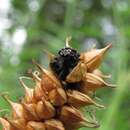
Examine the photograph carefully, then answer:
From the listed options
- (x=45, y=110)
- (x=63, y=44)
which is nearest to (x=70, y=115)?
(x=45, y=110)

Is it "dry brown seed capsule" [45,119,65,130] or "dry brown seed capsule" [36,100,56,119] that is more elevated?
"dry brown seed capsule" [36,100,56,119]

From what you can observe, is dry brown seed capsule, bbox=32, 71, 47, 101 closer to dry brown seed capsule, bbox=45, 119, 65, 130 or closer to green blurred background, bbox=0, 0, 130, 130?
dry brown seed capsule, bbox=45, 119, 65, 130

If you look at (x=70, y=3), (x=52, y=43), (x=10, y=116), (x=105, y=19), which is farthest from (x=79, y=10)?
(x=10, y=116)

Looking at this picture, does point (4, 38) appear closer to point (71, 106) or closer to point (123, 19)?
point (123, 19)

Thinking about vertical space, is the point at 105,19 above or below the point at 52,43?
above

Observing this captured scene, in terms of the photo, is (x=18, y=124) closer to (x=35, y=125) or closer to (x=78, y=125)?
(x=35, y=125)

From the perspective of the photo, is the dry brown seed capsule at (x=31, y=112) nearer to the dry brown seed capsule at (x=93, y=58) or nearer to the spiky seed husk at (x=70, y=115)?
the spiky seed husk at (x=70, y=115)

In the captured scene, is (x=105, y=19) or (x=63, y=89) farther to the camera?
(x=105, y=19)

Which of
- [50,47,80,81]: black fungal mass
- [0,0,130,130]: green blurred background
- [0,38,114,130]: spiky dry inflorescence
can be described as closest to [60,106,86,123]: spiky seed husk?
[0,38,114,130]: spiky dry inflorescence
